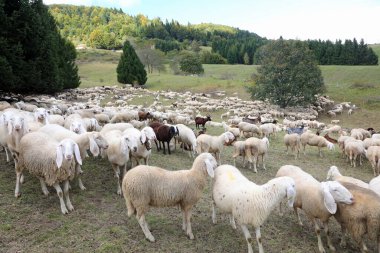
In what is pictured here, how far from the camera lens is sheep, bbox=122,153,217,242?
7023 mm

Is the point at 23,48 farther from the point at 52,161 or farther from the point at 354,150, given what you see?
the point at 354,150

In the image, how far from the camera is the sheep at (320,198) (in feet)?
23.1

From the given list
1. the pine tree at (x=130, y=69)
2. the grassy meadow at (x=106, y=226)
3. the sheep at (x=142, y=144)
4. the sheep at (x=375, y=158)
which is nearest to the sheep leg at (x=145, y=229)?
the grassy meadow at (x=106, y=226)

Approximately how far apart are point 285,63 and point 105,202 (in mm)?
35331

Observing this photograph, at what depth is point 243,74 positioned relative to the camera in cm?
7912

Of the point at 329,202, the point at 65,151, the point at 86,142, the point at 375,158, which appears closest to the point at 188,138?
the point at 86,142

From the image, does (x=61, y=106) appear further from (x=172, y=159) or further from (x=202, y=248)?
(x=202, y=248)

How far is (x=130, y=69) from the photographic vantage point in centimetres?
5544

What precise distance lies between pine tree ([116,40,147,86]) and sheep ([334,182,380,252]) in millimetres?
51043

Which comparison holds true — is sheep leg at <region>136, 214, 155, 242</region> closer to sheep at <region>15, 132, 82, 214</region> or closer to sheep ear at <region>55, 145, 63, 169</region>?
sheep at <region>15, 132, 82, 214</region>

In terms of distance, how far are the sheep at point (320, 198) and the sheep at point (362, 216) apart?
19 centimetres

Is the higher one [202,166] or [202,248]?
[202,166]

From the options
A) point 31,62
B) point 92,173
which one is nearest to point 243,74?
point 31,62

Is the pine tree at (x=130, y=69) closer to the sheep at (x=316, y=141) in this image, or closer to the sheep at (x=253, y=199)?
the sheep at (x=316, y=141)
